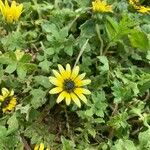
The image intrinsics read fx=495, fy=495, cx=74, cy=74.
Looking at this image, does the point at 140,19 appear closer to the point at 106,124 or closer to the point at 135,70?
the point at 135,70

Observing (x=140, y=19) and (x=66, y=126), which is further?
(x=140, y=19)

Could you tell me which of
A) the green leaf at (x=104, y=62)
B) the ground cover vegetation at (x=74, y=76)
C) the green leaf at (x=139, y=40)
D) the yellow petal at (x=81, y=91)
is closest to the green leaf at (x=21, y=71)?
the ground cover vegetation at (x=74, y=76)

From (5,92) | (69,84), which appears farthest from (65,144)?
(5,92)

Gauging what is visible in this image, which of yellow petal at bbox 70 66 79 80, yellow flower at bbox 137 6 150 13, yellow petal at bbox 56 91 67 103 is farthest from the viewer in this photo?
yellow flower at bbox 137 6 150 13

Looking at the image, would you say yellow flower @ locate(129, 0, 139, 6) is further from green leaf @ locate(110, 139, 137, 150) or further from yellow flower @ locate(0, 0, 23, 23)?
green leaf @ locate(110, 139, 137, 150)

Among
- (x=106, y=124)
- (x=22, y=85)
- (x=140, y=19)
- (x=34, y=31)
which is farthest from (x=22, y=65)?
(x=140, y=19)

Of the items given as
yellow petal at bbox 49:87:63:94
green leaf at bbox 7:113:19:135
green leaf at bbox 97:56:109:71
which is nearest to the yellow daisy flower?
yellow petal at bbox 49:87:63:94

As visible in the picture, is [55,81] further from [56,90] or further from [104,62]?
[104,62]
